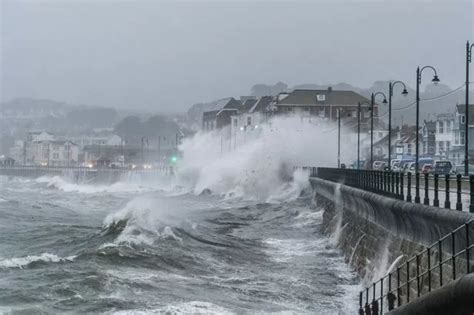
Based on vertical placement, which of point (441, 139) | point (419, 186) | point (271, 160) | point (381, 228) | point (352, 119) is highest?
point (352, 119)

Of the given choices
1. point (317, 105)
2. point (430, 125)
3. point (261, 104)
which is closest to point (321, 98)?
point (317, 105)

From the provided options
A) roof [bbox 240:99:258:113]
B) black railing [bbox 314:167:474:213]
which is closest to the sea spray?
roof [bbox 240:99:258:113]

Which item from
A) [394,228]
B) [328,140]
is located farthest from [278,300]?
[328,140]

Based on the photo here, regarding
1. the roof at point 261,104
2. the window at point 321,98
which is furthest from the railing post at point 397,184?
the roof at point 261,104

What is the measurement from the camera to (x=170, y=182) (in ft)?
311

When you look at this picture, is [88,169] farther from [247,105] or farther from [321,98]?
[321,98]

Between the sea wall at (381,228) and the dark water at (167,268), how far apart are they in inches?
26.7

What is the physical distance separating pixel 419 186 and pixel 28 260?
1118 centimetres

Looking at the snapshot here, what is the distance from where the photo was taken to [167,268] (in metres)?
19.2

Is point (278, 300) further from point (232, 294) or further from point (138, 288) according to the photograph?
point (138, 288)

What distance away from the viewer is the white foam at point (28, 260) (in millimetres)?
18953

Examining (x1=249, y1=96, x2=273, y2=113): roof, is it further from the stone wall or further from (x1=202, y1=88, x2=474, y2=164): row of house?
the stone wall

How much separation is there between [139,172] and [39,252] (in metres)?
84.2

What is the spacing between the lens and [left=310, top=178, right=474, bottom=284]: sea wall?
11861 mm
